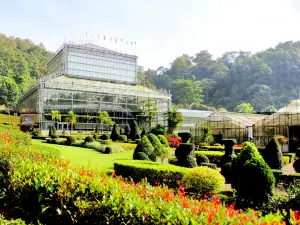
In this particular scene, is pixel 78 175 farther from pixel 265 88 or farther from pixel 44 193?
pixel 265 88

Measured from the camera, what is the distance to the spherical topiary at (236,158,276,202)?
29.5 ft

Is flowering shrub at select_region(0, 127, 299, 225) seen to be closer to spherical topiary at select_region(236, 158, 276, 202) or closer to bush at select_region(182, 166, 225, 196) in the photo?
spherical topiary at select_region(236, 158, 276, 202)

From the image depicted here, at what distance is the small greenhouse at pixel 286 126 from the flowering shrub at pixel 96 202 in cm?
2649

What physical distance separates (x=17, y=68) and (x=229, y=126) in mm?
57388

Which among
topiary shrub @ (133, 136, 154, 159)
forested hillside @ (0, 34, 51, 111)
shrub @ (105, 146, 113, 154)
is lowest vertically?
shrub @ (105, 146, 113, 154)

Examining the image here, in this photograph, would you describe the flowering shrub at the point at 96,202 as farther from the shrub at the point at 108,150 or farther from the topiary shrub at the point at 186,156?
the shrub at the point at 108,150

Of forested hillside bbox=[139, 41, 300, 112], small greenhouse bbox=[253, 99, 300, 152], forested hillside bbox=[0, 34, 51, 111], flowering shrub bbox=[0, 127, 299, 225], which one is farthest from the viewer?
forested hillside bbox=[139, 41, 300, 112]

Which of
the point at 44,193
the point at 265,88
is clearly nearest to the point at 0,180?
the point at 44,193

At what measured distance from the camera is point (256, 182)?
9039 mm

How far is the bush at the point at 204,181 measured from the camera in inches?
432

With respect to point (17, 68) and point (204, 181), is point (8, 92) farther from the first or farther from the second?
point (204, 181)

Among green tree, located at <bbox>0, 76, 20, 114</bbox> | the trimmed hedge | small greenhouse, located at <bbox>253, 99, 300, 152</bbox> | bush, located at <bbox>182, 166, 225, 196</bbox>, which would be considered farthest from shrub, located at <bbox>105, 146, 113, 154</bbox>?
green tree, located at <bbox>0, 76, 20, 114</bbox>

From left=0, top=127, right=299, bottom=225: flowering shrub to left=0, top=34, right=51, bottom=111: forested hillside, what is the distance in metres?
60.2

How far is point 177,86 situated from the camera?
87.8 meters
